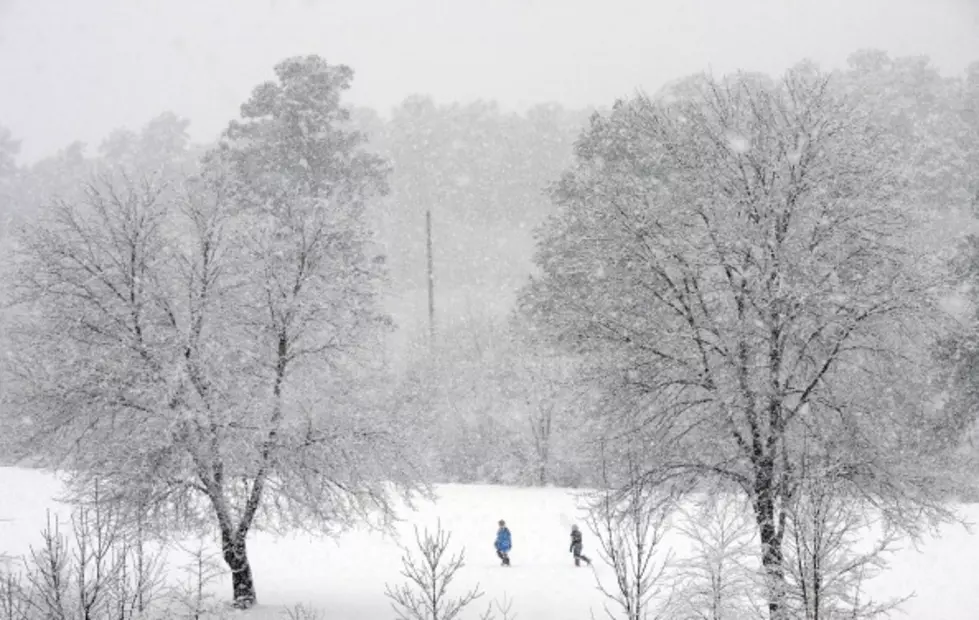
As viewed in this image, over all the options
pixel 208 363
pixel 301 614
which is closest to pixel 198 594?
pixel 301 614

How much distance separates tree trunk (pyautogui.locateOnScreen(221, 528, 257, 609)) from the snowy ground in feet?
0.90

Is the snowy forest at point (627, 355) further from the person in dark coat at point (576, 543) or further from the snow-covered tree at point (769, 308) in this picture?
the person in dark coat at point (576, 543)

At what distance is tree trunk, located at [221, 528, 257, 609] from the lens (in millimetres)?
14477

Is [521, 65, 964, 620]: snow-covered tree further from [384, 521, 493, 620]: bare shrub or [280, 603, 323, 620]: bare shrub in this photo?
[280, 603, 323, 620]: bare shrub

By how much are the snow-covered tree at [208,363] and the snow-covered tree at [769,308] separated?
13.4 ft

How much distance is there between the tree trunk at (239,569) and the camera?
1448 centimetres

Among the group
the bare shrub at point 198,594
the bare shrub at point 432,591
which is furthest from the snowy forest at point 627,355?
the bare shrub at point 198,594

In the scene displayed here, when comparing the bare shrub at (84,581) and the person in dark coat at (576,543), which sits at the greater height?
the bare shrub at (84,581)

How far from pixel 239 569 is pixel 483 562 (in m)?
6.76

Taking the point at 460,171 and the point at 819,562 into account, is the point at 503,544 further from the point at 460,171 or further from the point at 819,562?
the point at 460,171

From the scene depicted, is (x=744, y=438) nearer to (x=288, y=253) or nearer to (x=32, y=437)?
(x=288, y=253)

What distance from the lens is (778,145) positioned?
1311 cm

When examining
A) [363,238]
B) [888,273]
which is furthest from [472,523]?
[888,273]

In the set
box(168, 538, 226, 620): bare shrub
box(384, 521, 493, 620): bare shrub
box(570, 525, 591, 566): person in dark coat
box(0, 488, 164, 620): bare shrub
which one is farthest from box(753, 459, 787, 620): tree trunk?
box(0, 488, 164, 620): bare shrub
